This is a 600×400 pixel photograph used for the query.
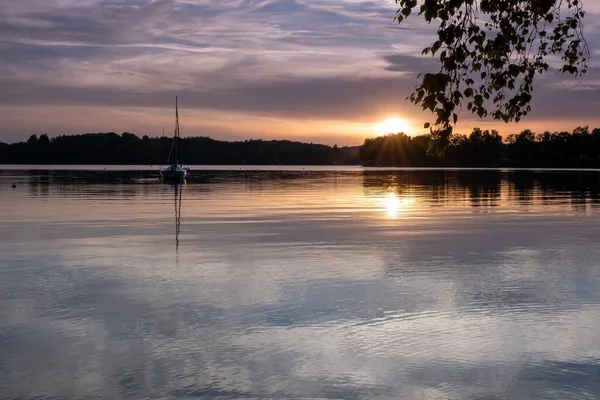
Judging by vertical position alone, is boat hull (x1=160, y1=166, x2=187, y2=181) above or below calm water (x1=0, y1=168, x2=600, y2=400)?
above

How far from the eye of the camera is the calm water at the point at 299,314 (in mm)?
11109

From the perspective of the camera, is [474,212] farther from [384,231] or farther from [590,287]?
[590,287]

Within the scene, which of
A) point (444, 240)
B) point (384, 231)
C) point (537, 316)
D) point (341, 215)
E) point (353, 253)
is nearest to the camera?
point (537, 316)

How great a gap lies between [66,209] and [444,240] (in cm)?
2696

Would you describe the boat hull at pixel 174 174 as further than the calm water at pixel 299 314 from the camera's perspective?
Yes

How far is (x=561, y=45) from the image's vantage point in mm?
10680

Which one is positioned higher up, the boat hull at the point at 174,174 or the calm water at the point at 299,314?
→ the boat hull at the point at 174,174

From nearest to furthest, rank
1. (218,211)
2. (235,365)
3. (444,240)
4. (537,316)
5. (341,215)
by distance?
(235,365) → (537,316) → (444,240) → (341,215) → (218,211)

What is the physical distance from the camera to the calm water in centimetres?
1111

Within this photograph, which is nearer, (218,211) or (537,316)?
(537,316)

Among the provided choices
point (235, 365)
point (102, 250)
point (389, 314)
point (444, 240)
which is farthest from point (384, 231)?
point (235, 365)

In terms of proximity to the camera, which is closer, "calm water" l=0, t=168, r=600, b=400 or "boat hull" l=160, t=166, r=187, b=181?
"calm water" l=0, t=168, r=600, b=400

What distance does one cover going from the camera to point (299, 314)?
15477mm

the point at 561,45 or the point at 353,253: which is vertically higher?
the point at 561,45
